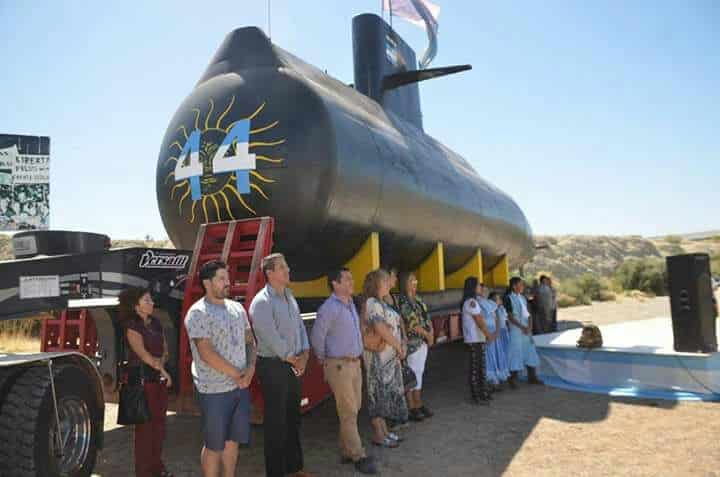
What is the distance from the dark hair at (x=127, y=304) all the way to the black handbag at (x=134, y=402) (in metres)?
0.38

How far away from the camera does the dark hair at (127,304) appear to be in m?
4.15

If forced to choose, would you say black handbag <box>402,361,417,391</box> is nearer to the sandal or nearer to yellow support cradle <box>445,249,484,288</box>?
the sandal

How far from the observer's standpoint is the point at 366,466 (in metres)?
4.45

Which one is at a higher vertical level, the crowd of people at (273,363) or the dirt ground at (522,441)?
the crowd of people at (273,363)

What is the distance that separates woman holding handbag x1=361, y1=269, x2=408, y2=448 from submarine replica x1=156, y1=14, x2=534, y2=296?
897 millimetres

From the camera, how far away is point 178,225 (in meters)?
6.06

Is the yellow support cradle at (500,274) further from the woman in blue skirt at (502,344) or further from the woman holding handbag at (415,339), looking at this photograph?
the woman holding handbag at (415,339)

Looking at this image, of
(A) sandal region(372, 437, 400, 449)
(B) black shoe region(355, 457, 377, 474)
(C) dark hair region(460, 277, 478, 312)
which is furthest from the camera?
(C) dark hair region(460, 277, 478, 312)

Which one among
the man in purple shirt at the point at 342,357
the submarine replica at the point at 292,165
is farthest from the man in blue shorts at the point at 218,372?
the submarine replica at the point at 292,165

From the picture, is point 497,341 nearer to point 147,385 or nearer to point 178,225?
point 178,225

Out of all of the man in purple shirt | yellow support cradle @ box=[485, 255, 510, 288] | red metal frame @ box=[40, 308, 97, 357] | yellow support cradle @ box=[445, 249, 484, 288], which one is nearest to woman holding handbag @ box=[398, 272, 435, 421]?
the man in purple shirt

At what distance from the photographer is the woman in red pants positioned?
4.12 m

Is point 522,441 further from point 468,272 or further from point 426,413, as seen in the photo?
point 468,272

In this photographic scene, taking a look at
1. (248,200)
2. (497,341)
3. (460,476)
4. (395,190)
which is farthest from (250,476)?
(497,341)
